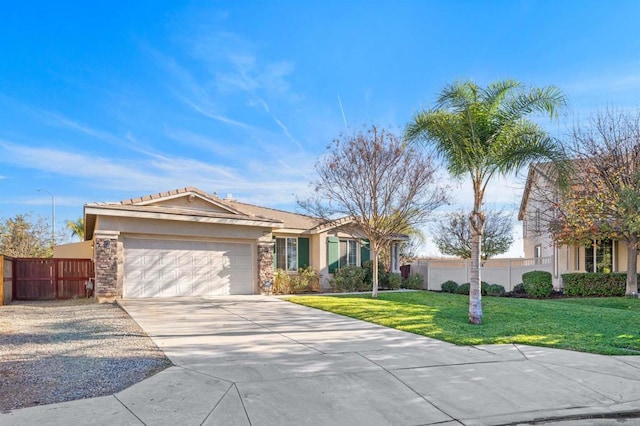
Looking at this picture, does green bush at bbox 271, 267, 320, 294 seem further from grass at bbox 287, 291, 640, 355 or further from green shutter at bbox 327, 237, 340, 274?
grass at bbox 287, 291, 640, 355

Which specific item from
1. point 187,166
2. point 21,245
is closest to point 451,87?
point 187,166

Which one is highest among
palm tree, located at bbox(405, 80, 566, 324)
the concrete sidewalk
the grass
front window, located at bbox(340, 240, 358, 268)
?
palm tree, located at bbox(405, 80, 566, 324)

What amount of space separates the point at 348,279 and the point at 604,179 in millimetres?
10947

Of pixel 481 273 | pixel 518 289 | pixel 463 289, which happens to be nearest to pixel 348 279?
pixel 463 289

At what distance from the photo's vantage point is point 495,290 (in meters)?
19.4

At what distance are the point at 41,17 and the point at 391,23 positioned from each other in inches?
366

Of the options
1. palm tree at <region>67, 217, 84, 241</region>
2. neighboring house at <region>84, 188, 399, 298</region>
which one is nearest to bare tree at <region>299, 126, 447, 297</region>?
neighboring house at <region>84, 188, 399, 298</region>

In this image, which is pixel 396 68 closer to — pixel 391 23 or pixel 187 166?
pixel 391 23

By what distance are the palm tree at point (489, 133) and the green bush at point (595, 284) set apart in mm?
11231

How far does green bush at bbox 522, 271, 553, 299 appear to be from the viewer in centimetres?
1833

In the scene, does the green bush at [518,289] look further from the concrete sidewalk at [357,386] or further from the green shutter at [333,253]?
the concrete sidewalk at [357,386]

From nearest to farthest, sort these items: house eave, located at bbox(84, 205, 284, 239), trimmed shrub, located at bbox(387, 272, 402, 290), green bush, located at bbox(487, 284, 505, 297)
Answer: house eave, located at bbox(84, 205, 284, 239) → green bush, located at bbox(487, 284, 505, 297) → trimmed shrub, located at bbox(387, 272, 402, 290)


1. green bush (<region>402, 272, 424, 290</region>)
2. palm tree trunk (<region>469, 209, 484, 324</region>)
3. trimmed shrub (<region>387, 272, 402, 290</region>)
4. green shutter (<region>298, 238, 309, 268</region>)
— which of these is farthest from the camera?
green bush (<region>402, 272, 424, 290</region>)

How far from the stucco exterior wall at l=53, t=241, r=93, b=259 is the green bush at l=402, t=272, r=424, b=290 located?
46.7 feet
